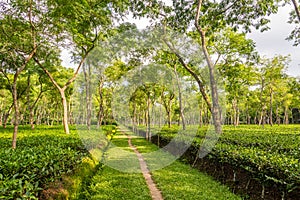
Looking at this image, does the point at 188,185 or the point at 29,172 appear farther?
the point at 188,185

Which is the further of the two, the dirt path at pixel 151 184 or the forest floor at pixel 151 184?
the dirt path at pixel 151 184

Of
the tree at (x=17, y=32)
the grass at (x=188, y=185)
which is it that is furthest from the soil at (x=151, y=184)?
the tree at (x=17, y=32)

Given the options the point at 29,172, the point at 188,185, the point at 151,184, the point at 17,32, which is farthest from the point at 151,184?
the point at 17,32

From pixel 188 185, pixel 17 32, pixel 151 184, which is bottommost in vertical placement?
pixel 151 184

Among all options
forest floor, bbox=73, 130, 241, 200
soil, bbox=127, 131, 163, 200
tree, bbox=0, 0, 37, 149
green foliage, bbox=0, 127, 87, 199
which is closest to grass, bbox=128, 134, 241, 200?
forest floor, bbox=73, 130, 241, 200

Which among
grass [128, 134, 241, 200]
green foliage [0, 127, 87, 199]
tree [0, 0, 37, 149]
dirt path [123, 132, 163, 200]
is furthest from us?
tree [0, 0, 37, 149]

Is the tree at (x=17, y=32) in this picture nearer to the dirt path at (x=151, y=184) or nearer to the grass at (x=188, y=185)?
the dirt path at (x=151, y=184)

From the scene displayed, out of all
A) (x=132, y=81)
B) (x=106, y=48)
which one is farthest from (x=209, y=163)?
(x=132, y=81)

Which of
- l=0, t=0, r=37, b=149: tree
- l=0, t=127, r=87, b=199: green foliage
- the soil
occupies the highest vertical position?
l=0, t=0, r=37, b=149: tree

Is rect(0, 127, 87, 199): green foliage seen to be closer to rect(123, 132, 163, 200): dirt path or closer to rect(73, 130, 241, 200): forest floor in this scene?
rect(73, 130, 241, 200): forest floor

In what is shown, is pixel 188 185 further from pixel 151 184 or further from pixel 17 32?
pixel 17 32

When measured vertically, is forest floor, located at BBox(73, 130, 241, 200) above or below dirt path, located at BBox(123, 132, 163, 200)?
above

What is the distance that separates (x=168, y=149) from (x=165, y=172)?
5593 mm

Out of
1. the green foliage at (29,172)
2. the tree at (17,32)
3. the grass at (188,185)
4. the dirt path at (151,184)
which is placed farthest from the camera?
the tree at (17,32)
